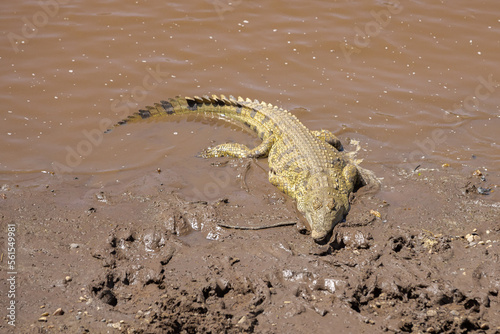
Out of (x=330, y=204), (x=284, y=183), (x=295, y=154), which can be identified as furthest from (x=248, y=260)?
(x=295, y=154)

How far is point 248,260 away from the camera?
16.6 feet

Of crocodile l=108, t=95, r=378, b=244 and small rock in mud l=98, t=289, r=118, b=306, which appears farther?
crocodile l=108, t=95, r=378, b=244

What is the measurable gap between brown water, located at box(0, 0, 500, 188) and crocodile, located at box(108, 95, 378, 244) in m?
0.29

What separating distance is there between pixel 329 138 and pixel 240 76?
2787 millimetres

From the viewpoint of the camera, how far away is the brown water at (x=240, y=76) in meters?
7.47

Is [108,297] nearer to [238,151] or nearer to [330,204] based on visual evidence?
[330,204]

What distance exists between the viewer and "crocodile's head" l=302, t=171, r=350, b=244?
18.1ft

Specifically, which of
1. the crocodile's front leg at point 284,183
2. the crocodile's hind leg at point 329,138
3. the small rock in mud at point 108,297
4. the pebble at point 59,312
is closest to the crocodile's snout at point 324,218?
the crocodile's front leg at point 284,183

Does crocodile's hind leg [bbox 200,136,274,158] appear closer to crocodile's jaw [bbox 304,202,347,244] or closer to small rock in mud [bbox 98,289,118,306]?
crocodile's jaw [bbox 304,202,347,244]

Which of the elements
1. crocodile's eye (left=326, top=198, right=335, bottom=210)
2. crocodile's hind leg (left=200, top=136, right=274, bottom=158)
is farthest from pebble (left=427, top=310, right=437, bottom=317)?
crocodile's hind leg (left=200, top=136, right=274, bottom=158)

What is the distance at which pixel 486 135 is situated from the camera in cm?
782

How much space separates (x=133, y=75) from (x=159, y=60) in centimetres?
73

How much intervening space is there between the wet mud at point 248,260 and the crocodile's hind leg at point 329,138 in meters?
1.08

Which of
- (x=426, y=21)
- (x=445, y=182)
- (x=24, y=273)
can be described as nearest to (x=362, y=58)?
(x=426, y=21)
